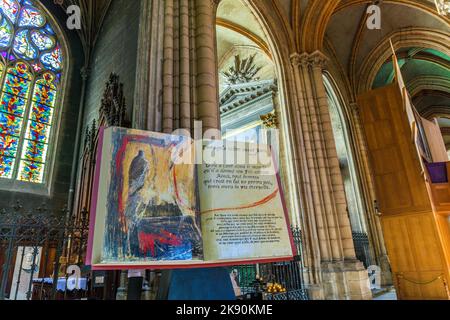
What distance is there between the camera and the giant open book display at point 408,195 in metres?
6.71

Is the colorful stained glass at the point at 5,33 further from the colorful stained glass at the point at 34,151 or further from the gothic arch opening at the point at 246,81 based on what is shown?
the gothic arch opening at the point at 246,81

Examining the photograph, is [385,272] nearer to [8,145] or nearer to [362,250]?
[362,250]

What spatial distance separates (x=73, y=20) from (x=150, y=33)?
329 inches

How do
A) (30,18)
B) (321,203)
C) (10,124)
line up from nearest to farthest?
(321,203)
(10,124)
(30,18)

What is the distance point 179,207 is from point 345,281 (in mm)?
6048

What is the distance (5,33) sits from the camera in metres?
9.92

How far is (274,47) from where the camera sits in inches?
372

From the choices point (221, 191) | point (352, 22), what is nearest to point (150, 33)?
point (221, 191)

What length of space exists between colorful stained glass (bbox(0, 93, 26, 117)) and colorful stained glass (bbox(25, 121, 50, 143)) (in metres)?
0.47

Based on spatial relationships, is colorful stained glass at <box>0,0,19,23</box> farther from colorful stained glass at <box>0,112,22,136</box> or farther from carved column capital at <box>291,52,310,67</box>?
carved column capital at <box>291,52,310,67</box>

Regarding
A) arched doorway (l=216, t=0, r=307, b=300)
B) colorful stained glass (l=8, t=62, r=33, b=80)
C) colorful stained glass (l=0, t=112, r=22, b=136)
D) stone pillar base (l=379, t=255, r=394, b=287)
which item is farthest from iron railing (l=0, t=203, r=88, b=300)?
stone pillar base (l=379, t=255, r=394, b=287)

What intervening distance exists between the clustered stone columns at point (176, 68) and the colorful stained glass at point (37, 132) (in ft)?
20.2

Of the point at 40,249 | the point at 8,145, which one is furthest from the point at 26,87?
the point at 40,249

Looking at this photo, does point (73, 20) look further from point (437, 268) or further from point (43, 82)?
point (437, 268)
